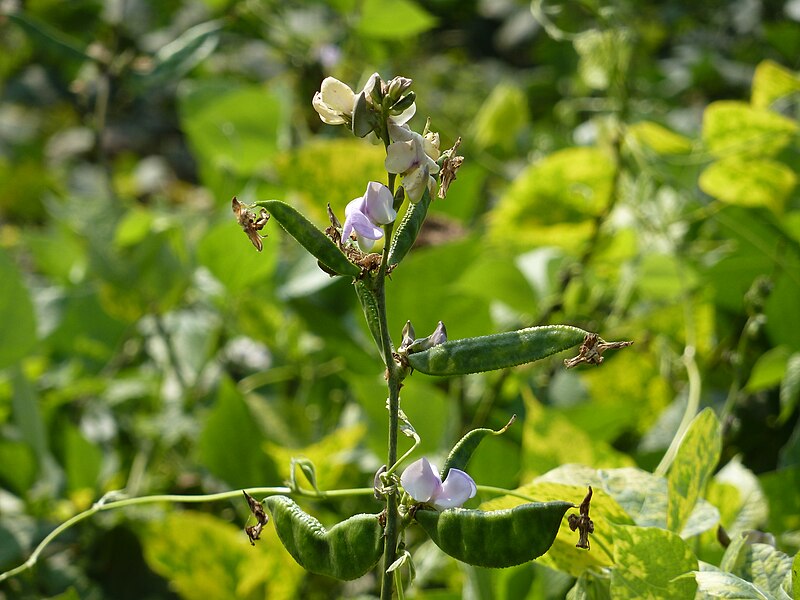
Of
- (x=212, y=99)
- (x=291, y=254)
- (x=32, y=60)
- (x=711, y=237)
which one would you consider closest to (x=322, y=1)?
(x=212, y=99)

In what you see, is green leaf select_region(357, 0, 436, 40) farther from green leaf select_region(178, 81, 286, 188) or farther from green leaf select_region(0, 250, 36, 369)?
green leaf select_region(0, 250, 36, 369)

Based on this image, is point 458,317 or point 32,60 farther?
point 32,60

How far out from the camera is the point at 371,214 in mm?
243

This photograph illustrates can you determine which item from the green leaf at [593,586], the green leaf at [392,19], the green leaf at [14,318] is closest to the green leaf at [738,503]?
the green leaf at [593,586]

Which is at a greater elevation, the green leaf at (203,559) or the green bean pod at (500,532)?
the green bean pod at (500,532)

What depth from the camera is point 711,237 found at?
0.68 meters

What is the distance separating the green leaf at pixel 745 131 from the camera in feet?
1.82

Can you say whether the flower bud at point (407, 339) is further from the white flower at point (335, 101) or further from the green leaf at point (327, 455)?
the green leaf at point (327, 455)

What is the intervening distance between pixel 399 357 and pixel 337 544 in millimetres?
49

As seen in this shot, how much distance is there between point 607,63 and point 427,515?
0.38m

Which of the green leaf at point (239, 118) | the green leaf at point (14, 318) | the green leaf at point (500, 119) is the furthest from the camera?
the green leaf at point (500, 119)

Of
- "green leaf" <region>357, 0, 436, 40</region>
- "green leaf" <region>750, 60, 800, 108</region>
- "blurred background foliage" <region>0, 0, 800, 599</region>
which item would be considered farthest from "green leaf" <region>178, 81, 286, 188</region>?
"green leaf" <region>750, 60, 800, 108</region>

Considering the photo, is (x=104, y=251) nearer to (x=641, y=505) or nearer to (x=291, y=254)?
(x=291, y=254)

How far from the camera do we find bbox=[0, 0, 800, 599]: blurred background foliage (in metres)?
0.46
